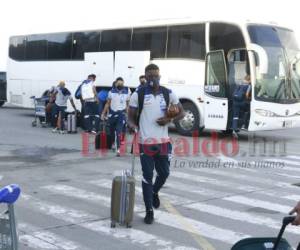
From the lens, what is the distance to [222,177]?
392 inches

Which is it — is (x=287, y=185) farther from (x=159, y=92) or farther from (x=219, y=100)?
(x=219, y=100)

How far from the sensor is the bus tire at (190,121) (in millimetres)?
16562

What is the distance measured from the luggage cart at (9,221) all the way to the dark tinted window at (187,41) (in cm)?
1360

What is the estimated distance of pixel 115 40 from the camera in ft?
63.3

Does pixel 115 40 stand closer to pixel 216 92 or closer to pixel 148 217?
pixel 216 92

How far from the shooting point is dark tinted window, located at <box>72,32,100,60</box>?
1997cm

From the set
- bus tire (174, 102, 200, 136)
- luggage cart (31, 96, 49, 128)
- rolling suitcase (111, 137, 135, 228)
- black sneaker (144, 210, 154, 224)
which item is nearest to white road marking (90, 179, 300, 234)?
black sneaker (144, 210, 154, 224)

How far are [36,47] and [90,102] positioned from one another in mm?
7569

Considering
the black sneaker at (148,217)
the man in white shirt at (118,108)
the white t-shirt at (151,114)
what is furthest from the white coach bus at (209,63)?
the black sneaker at (148,217)

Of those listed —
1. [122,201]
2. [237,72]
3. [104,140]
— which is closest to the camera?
[122,201]

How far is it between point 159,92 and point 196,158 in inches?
228

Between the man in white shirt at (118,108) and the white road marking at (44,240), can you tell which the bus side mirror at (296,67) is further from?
the white road marking at (44,240)

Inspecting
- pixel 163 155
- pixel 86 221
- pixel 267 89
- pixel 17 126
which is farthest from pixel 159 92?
pixel 17 126

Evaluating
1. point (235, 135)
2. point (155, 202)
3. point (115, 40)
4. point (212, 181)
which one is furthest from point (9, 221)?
point (115, 40)
